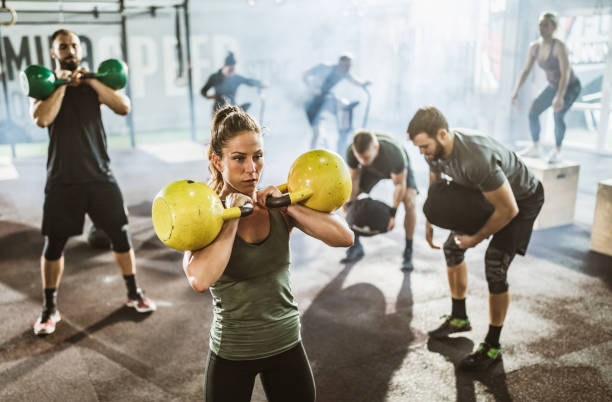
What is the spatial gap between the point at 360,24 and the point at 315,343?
30.9 ft

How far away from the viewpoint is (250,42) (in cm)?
1139

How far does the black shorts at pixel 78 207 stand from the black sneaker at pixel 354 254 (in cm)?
175

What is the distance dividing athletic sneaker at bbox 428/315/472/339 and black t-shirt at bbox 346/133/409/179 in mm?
1179

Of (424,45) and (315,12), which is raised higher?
(315,12)

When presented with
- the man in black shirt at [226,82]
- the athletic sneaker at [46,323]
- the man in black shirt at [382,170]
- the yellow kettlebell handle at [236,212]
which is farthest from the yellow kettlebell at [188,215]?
the man in black shirt at [226,82]

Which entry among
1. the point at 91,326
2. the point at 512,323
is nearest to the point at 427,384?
the point at 512,323

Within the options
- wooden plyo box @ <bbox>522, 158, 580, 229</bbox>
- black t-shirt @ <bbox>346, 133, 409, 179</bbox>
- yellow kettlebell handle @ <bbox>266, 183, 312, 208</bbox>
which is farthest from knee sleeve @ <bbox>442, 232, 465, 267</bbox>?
wooden plyo box @ <bbox>522, 158, 580, 229</bbox>

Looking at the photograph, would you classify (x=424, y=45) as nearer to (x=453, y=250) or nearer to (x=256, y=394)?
(x=453, y=250)

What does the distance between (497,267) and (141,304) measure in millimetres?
2028

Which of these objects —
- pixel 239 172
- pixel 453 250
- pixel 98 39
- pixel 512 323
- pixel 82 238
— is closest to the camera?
pixel 239 172

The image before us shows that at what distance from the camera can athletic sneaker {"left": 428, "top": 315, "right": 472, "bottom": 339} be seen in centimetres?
281

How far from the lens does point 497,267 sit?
2.48 metres

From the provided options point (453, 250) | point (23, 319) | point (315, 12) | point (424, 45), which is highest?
point (315, 12)

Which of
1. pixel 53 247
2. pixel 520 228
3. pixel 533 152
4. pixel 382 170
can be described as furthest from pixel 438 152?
pixel 533 152
